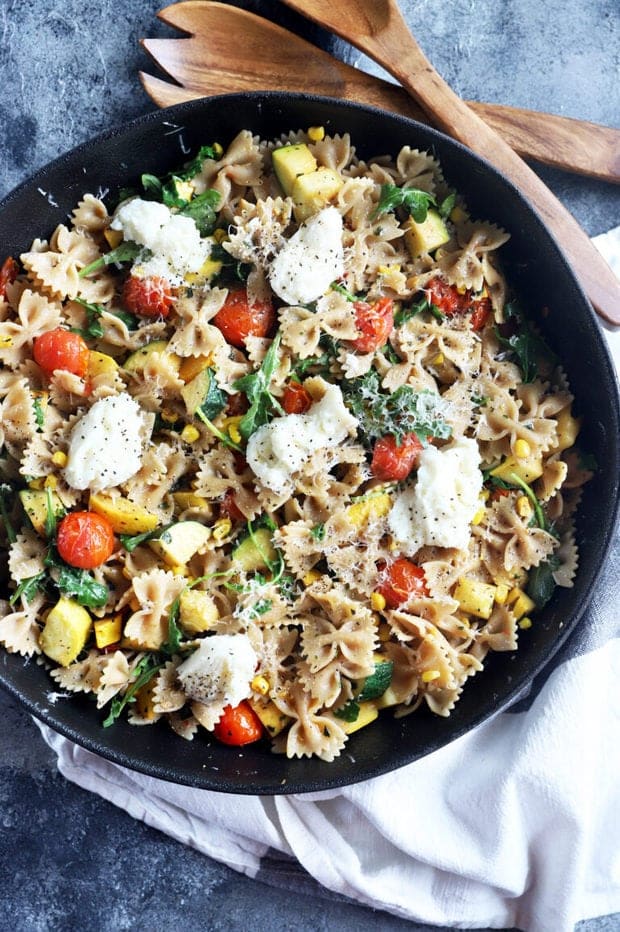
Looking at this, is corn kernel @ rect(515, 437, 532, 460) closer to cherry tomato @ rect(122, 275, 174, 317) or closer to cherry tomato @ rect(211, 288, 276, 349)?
cherry tomato @ rect(211, 288, 276, 349)

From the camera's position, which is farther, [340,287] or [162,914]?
[162,914]

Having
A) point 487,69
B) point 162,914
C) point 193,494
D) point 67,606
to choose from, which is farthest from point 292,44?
point 162,914

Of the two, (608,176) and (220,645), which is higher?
(608,176)

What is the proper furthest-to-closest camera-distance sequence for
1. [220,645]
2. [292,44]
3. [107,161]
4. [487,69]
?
[487,69], [292,44], [107,161], [220,645]

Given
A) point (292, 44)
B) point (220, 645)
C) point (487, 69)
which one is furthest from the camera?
point (487, 69)

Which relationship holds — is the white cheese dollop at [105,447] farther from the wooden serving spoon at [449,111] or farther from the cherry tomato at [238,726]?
the wooden serving spoon at [449,111]

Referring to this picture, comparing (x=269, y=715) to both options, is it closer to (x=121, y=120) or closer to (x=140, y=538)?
(x=140, y=538)

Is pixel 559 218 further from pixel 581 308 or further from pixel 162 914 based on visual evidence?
pixel 162 914

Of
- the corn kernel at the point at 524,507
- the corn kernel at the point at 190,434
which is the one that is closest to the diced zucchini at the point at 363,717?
the corn kernel at the point at 524,507
